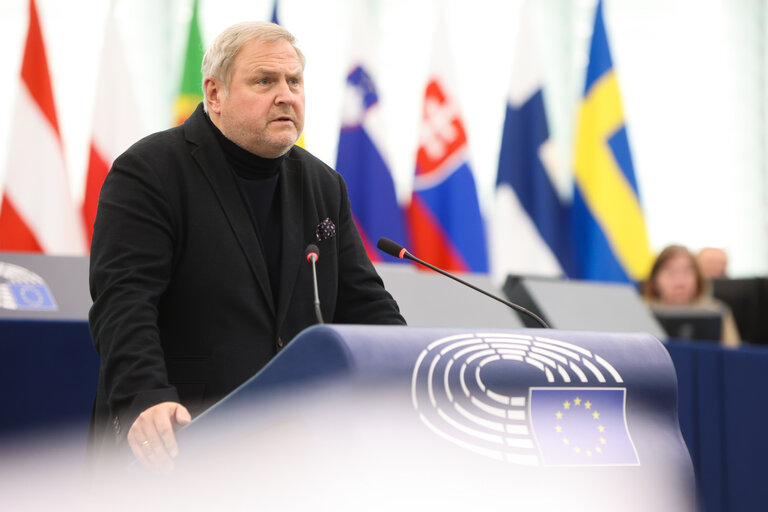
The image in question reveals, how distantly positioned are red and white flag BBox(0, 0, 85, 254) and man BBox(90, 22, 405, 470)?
10.6 ft

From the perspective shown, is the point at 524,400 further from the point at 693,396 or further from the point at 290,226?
the point at 693,396

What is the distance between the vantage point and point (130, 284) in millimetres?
1558

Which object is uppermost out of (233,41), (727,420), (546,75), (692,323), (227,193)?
(546,75)

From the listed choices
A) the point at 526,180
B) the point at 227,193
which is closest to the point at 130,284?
the point at 227,193

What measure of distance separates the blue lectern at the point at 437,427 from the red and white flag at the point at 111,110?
4.14 metres

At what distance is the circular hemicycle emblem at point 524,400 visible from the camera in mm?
1146

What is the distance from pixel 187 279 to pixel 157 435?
41 cm

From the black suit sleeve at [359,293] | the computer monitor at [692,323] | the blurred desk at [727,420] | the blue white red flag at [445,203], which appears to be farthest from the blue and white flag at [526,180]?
the black suit sleeve at [359,293]

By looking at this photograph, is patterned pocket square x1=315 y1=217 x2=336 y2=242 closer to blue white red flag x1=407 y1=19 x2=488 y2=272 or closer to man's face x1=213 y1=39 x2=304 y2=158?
man's face x1=213 y1=39 x2=304 y2=158

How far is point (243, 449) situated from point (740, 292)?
210 inches

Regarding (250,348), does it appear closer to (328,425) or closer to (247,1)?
(328,425)

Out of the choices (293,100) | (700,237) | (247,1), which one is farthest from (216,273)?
(700,237)

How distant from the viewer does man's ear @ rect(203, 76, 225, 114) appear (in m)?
1.82

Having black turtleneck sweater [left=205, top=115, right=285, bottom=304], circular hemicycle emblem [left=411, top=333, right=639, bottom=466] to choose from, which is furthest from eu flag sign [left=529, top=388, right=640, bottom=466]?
black turtleneck sweater [left=205, top=115, right=285, bottom=304]
